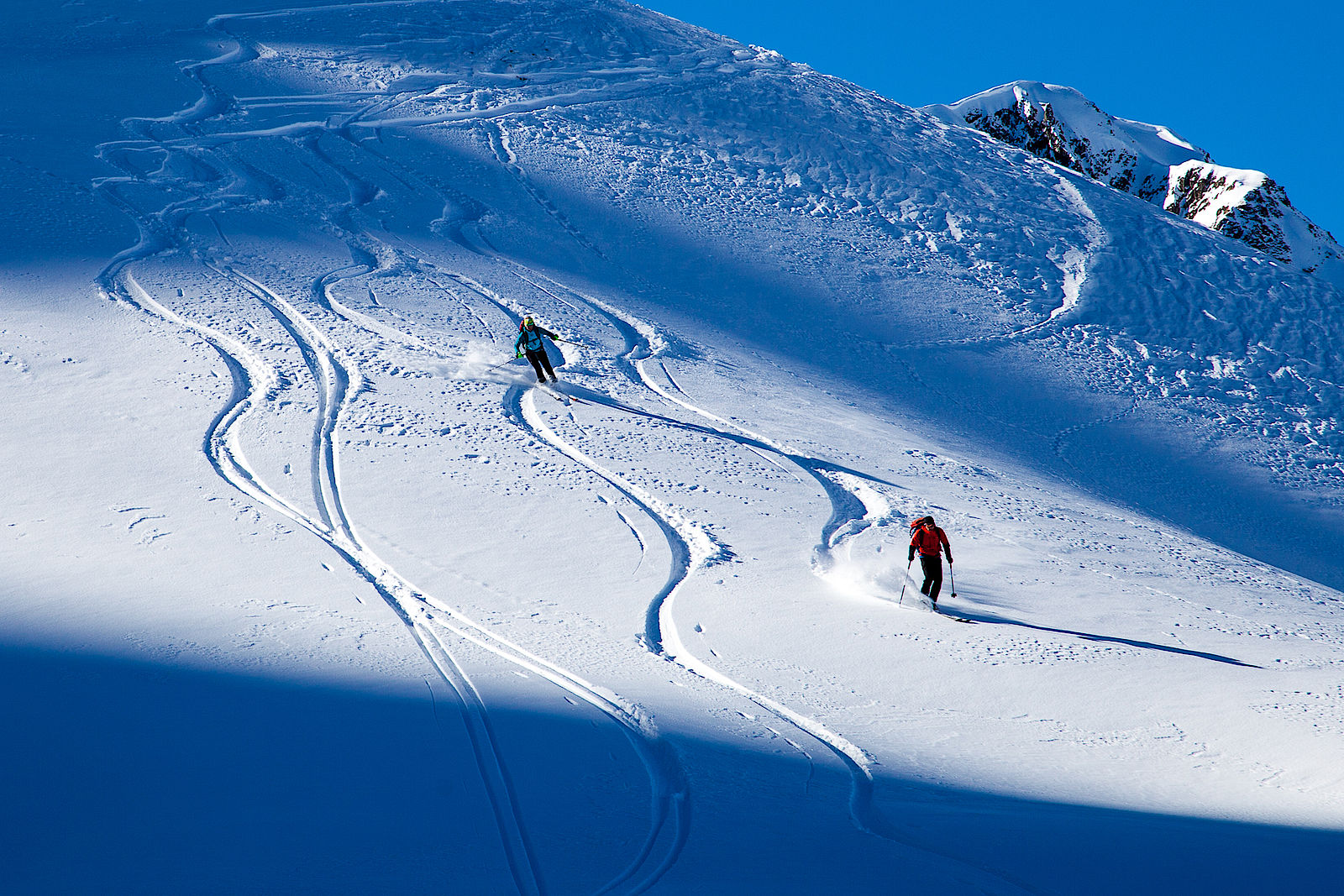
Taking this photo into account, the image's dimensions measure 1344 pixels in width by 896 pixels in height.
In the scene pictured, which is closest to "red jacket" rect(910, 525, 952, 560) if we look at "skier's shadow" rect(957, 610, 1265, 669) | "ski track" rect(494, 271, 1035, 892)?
"skier's shadow" rect(957, 610, 1265, 669)

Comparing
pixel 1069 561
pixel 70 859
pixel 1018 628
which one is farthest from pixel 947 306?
pixel 70 859

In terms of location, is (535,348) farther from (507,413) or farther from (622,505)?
(622,505)

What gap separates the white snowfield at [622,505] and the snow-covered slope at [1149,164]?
61346 mm

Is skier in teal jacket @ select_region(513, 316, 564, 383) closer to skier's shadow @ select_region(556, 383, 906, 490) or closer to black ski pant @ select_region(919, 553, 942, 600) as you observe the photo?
skier's shadow @ select_region(556, 383, 906, 490)

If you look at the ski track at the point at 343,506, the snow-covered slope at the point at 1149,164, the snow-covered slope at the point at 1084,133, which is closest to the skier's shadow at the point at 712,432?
the ski track at the point at 343,506

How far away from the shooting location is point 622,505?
1098 cm

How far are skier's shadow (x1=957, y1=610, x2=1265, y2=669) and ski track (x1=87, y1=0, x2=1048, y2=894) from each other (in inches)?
72.9

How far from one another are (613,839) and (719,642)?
3.02 m

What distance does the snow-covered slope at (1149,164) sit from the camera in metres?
82.9

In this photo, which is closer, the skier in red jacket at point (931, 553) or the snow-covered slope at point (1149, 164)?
the skier in red jacket at point (931, 553)

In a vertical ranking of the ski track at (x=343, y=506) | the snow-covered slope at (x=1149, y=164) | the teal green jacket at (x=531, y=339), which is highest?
the snow-covered slope at (x=1149, y=164)

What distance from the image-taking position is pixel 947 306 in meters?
22.2

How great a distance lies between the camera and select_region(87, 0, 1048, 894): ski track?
562 cm

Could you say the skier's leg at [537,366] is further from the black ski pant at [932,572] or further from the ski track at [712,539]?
the black ski pant at [932,572]
